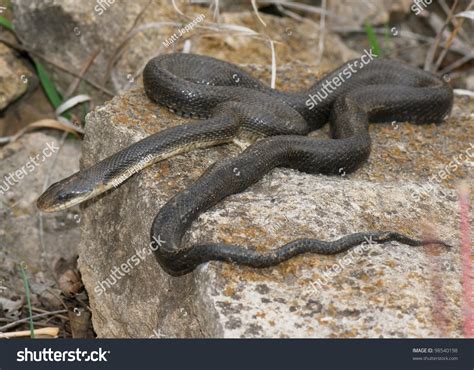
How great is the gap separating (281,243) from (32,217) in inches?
148

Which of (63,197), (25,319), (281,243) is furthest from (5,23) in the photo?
(281,243)

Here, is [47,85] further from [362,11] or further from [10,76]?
[362,11]

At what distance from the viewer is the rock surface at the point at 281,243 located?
5.28 metres

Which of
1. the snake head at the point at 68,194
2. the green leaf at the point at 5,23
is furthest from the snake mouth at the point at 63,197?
the green leaf at the point at 5,23

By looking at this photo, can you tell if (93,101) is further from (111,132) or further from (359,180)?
(359,180)

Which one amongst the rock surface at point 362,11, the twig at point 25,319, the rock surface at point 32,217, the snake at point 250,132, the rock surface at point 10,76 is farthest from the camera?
the rock surface at point 362,11

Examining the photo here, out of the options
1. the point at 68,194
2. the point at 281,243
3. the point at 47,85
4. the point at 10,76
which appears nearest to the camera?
the point at 281,243

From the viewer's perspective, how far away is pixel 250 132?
7.56 m

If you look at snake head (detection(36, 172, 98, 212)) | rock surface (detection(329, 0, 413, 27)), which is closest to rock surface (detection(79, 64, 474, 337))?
snake head (detection(36, 172, 98, 212))

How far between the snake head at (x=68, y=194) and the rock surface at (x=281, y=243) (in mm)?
339

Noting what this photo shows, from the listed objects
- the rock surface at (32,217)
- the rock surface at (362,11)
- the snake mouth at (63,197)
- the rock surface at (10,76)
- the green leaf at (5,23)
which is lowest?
the rock surface at (362,11)

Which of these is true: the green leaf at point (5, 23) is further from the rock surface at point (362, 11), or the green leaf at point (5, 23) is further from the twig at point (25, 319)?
the rock surface at point (362, 11)

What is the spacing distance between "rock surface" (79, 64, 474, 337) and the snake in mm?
114

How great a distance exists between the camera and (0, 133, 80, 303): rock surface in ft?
26.9
